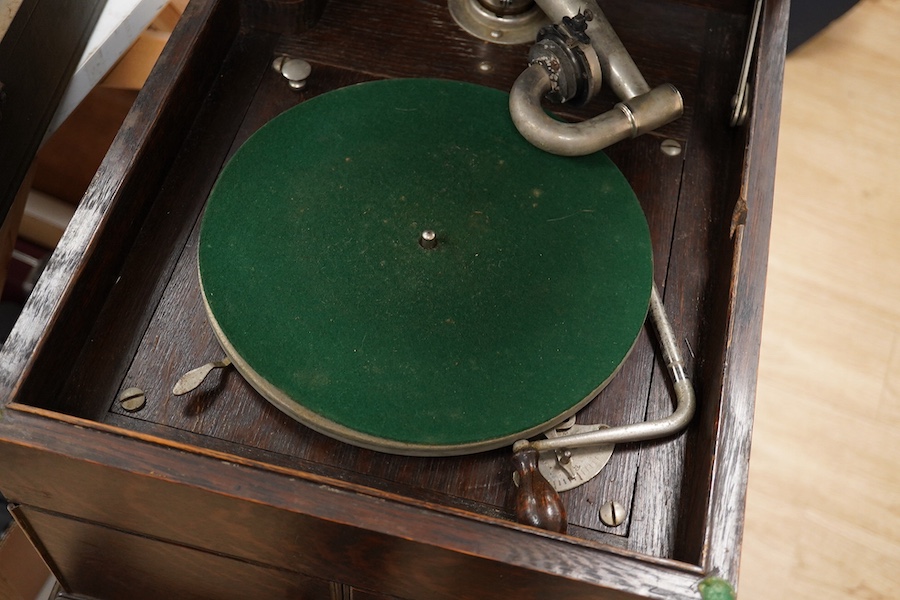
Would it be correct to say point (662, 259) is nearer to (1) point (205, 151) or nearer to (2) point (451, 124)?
(2) point (451, 124)

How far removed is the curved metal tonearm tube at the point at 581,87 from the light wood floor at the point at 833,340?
0.70 m

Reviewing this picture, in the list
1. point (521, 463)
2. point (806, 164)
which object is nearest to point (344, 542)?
point (521, 463)

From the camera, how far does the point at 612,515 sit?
1.04 m

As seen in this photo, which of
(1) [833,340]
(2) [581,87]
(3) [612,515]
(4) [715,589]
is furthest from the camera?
(1) [833,340]

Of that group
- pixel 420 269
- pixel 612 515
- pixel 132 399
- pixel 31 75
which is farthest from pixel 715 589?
pixel 31 75

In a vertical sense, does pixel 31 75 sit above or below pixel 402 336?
above

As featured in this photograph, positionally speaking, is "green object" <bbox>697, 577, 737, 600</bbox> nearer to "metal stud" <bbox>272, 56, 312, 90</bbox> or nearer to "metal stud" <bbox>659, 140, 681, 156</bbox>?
"metal stud" <bbox>659, 140, 681, 156</bbox>

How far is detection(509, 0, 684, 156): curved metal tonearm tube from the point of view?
4.01 feet

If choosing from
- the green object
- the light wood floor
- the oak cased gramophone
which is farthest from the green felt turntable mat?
the light wood floor

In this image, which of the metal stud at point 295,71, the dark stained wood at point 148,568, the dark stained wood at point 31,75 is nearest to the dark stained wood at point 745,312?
the dark stained wood at point 148,568

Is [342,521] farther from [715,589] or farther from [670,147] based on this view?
[670,147]

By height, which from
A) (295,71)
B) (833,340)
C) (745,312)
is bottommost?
(833,340)

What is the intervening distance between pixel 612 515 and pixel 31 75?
910 mm

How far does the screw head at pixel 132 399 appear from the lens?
107cm
